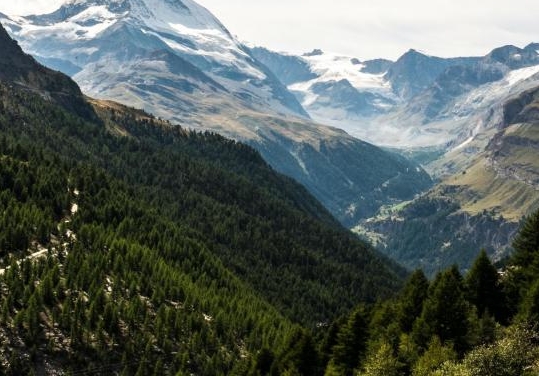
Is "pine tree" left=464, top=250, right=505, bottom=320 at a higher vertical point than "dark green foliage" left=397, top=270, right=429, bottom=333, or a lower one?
higher

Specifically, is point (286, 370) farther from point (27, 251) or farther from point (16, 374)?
point (27, 251)

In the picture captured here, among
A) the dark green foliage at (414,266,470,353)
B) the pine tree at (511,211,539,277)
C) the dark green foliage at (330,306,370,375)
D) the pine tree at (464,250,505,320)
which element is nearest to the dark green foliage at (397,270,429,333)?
the dark green foliage at (330,306,370,375)

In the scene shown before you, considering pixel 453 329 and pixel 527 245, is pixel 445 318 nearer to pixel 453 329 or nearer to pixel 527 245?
pixel 453 329

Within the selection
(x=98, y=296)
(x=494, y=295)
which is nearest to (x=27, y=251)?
(x=98, y=296)

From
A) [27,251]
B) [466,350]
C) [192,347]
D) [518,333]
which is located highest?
[518,333]

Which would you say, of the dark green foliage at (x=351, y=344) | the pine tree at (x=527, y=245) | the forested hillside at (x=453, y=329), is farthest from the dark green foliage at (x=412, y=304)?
the pine tree at (x=527, y=245)

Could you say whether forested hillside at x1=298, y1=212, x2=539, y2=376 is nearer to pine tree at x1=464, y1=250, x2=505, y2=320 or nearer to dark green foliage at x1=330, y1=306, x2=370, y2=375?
dark green foliage at x1=330, y1=306, x2=370, y2=375

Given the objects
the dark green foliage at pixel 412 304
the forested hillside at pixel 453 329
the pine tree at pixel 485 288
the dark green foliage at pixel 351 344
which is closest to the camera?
the forested hillside at pixel 453 329

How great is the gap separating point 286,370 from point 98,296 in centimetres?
6202

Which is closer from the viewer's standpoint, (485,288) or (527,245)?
(485,288)

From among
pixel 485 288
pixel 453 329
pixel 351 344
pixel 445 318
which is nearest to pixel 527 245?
pixel 485 288

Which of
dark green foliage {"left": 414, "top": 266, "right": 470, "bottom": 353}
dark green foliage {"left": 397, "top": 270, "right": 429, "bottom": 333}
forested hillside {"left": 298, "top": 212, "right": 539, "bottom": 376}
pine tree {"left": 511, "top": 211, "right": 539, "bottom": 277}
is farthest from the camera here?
pine tree {"left": 511, "top": 211, "right": 539, "bottom": 277}

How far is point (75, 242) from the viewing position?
623ft

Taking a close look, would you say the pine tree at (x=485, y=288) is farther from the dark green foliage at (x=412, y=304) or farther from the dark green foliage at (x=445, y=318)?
the dark green foliage at (x=445, y=318)
